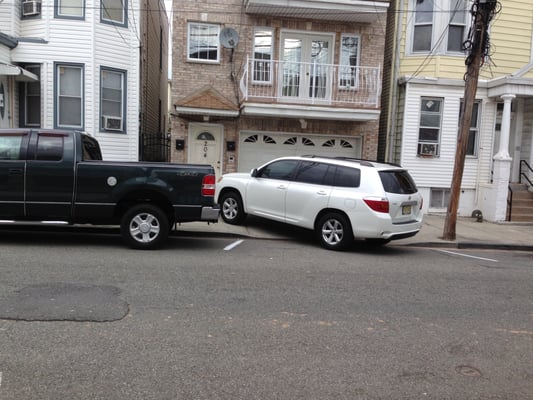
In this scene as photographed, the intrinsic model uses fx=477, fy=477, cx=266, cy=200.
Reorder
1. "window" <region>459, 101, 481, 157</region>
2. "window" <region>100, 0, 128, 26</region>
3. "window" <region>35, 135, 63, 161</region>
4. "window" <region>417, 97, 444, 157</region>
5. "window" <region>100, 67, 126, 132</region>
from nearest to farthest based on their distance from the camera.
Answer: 1. "window" <region>35, 135, 63, 161</region>
2. "window" <region>100, 0, 128, 26</region>
3. "window" <region>100, 67, 126, 132</region>
4. "window" <region>417, 97, 444, 157</region>
5. "window" <region>459, 101, 481, 157</region>

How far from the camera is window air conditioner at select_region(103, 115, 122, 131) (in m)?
13.4

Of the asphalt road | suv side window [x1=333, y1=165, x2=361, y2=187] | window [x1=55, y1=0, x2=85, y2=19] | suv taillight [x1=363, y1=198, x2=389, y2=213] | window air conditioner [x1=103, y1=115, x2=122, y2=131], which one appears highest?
window [x1=55, y1=0, x2=85, y2=19]

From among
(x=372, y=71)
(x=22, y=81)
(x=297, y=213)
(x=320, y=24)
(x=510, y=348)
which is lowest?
(x=510, y=348)

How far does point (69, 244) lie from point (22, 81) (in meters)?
7.08

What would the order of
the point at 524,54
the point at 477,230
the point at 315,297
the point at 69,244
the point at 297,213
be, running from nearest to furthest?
the point at 315,297 < the point at 69,244 < the point at 297,213 < the point at 477,230 < the point at 524,54

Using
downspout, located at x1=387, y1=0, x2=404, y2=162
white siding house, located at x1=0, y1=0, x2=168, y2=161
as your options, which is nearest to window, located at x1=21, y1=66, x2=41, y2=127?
white siding house, located at x1=0, y1=0, x2=168, y2=161

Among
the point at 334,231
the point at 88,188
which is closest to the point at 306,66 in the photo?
the point at 334,231

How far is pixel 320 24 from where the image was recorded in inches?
567

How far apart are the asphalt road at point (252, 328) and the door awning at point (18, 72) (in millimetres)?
5766

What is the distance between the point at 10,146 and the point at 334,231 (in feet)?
19.1

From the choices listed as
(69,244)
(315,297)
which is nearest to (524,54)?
(315,297)

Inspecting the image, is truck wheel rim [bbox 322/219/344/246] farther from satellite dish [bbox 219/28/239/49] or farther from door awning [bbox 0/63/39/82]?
door awning [bbox 0/63/39/82]

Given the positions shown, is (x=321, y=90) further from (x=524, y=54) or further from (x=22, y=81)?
(x=22, y=81)

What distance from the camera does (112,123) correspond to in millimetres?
13570
